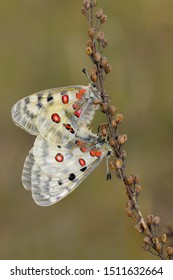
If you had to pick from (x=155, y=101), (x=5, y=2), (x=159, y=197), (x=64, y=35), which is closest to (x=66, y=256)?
(x=159, y=197)

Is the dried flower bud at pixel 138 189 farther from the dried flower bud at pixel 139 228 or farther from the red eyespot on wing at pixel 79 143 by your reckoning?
the red eyespot on wing at pixel 79 143

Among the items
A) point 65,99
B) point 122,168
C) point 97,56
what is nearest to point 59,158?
point 65,99

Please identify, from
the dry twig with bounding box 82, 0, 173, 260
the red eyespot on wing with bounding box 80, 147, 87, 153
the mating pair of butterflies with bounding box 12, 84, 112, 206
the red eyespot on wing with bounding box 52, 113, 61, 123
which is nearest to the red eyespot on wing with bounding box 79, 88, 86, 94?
the mating pair of butterflies with bounding box 12, 84, 112, 206

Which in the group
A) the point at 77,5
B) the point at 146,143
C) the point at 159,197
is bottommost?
the point at 159,197

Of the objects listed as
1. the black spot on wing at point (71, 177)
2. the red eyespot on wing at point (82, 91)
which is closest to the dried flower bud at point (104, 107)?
the red eyespot on wing at point (82, 91)

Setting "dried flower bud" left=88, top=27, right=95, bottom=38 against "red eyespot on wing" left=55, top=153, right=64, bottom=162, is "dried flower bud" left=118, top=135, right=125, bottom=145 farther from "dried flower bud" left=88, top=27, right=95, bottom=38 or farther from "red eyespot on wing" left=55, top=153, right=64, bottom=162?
"red eyespot on wing" left=55, top=153, right=64, bottom=162
